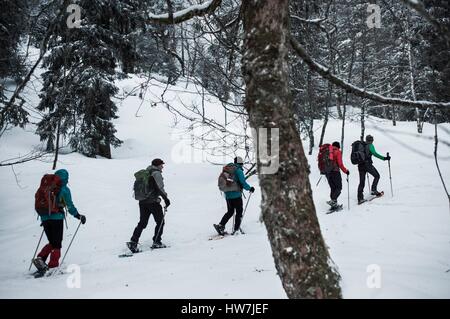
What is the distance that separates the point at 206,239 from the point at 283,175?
6.36 metres

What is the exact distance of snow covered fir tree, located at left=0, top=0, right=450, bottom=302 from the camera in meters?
2.79

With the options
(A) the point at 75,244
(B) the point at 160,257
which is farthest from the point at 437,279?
(A) the point at 75,244

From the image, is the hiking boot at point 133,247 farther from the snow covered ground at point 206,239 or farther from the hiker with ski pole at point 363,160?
the hiker with ski pole at point 363,160

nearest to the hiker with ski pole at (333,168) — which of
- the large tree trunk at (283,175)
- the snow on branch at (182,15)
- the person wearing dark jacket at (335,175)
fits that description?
the person wearing dark jacket at (335,175)

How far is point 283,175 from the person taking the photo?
270 cm

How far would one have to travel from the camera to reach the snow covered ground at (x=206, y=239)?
4.41m

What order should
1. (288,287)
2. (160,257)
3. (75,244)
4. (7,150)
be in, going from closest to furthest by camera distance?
1. (288,287)
2. (160,257)
3. (75,244)
4. (7,150)

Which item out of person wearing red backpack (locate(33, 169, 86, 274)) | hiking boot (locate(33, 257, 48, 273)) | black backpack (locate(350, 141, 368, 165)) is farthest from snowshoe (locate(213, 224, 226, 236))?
black backpack (locate(350, 141, 368, 165))

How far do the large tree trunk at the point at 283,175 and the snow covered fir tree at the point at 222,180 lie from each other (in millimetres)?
11

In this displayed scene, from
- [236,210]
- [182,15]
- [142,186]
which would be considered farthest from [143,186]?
[182,15]
